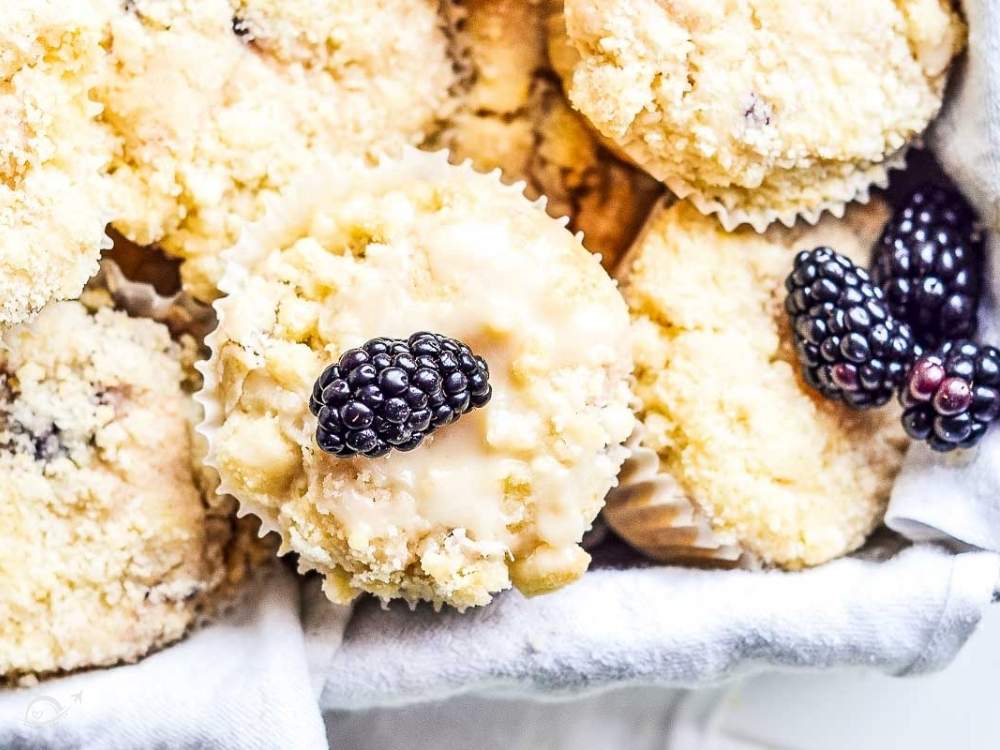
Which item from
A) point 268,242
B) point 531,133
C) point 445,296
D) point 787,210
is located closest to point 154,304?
point 268,242

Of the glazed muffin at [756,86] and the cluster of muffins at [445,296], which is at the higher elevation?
the glazed muffin at [756,86]

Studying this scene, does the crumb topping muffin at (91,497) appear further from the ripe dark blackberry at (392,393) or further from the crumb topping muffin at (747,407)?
the crumb topping muffin at (747,407)

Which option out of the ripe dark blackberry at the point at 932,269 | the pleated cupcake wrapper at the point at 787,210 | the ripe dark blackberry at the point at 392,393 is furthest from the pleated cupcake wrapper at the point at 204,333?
the ripe dark blackberry at the point at 932,269

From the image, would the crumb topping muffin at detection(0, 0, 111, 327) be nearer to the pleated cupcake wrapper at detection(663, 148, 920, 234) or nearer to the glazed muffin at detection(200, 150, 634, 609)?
the glazed muffin at detection(200, 150, 634, 609)

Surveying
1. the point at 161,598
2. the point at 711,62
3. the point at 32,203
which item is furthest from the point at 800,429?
the point at 32,203

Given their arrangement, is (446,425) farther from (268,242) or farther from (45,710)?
(45,710)
